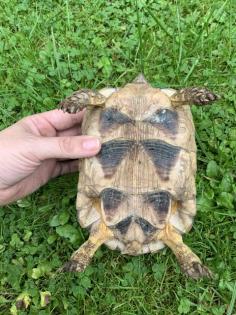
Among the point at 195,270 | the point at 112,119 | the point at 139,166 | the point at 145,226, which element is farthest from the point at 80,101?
the point at 195,270

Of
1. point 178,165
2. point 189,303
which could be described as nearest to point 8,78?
point 178,165

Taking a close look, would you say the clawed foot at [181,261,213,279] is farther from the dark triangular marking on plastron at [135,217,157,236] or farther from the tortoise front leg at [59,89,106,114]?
the tortoise front leg at [59,89,106,114]

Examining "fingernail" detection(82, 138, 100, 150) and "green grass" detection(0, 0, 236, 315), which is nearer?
"fingernail" detection(82, 138, 100, 150)

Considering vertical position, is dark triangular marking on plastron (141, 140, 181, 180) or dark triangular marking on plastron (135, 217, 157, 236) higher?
dark triangular marking on plastron (141, 140, 181, 180)

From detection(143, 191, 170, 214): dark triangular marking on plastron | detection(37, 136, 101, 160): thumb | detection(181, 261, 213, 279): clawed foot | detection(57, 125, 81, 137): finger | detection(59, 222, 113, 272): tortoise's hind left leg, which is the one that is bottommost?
detection(181, 261, 213, 279): clawed foot

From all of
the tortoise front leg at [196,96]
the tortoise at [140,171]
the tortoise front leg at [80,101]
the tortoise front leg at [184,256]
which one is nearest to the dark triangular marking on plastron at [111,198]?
the tortoise at [140,171]

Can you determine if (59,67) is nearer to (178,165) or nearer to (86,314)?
(178,165)

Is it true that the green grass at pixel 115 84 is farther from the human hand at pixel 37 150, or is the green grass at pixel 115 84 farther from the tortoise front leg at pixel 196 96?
the tortoise front leg at pixel 196 96

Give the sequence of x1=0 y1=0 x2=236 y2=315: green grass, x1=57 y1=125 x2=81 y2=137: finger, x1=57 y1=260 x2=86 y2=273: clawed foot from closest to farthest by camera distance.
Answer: x1=57 y1=260 x2=86 y2=273: clawed foot → x1=0 y1=0 x2=236 y2=315: green grass → x1=57 y1=125 x2=81 y2=137: finger

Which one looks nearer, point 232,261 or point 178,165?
point 178,165

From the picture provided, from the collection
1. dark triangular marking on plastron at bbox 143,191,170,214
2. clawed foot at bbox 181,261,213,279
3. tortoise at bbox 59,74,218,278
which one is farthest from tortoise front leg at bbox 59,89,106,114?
clawed foot at bbox 181,261,213,279
